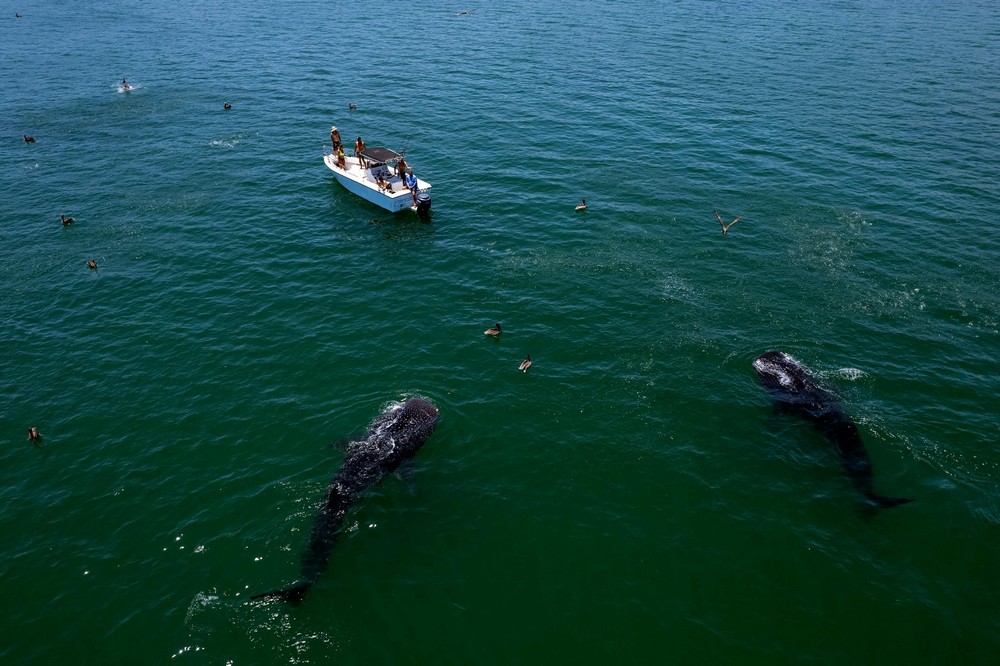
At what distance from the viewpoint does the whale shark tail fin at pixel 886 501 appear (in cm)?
2756

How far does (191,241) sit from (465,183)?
2374 centimetres

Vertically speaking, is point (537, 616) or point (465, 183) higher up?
point (465, 183)

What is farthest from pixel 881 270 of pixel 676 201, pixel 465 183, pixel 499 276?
pixel 465 183

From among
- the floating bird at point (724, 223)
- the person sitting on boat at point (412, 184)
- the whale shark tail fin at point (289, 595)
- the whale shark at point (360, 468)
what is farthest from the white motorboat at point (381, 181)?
the whale shark tail fin at point (289, 595)

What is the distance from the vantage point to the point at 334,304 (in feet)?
136

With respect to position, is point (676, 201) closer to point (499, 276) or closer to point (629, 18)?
point (499, 276)

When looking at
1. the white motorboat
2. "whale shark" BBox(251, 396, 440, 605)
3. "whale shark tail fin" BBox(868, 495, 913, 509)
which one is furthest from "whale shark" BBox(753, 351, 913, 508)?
the white motorboat

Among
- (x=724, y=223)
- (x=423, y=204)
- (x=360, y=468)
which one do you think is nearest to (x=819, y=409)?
(x=724, y=223)

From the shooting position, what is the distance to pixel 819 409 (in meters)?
32.1

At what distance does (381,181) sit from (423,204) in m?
4.74

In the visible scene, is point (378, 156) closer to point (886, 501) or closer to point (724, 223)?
point (724, 223)

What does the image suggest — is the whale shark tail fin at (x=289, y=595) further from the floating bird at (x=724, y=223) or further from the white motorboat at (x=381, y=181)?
the floating bird at (x=724, y=223)

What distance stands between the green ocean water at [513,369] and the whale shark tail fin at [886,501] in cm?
79

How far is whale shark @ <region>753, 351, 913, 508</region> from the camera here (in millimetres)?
28794
